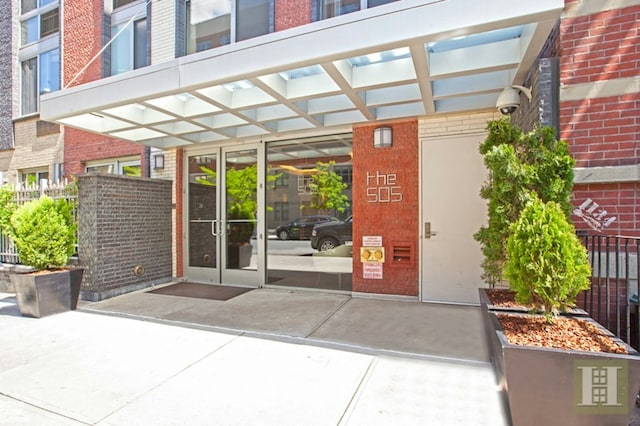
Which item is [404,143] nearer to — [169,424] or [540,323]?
[540,323]

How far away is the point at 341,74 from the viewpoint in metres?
3.49

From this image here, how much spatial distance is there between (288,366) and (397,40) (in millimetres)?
2942

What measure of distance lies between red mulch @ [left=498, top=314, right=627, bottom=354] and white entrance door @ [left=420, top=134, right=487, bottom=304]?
2186 millimetres

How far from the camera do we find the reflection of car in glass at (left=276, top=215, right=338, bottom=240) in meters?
5.75

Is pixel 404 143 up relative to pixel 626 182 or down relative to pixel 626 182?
up

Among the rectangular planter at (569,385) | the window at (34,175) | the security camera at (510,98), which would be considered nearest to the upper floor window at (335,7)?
the security camera at (510,98)

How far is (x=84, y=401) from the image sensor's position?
8.18 feet

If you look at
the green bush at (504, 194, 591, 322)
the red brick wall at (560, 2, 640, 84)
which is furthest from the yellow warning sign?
the red brick wall at (560, 2, 640, 84)

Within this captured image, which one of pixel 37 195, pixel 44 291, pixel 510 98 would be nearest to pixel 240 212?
pixel 44 291

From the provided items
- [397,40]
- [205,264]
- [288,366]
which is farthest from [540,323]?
[205,264]

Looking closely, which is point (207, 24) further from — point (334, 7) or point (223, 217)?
point (223, 217)

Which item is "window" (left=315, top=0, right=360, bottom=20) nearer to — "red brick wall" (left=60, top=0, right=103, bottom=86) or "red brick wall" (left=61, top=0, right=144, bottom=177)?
"red brick wall" (left=61, top=0, right=144, bottom=177)

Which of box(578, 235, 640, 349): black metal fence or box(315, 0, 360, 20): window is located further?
box(315, 0, 360, 20): window

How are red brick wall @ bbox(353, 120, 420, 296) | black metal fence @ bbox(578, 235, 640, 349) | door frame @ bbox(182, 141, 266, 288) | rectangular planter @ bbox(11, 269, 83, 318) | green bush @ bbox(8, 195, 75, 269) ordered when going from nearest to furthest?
1. black metal fence @ bbox(578, 235, 640, 349)
2. rectangular planter @ bbox(11, 269, 83, 318)
3. green bush @ bbox(8, 195, 75, 269)
4. red brick wall @ bbox(353, 120, 420, 296)
5. door frame @ bbox(182, 141, 266, 288)
